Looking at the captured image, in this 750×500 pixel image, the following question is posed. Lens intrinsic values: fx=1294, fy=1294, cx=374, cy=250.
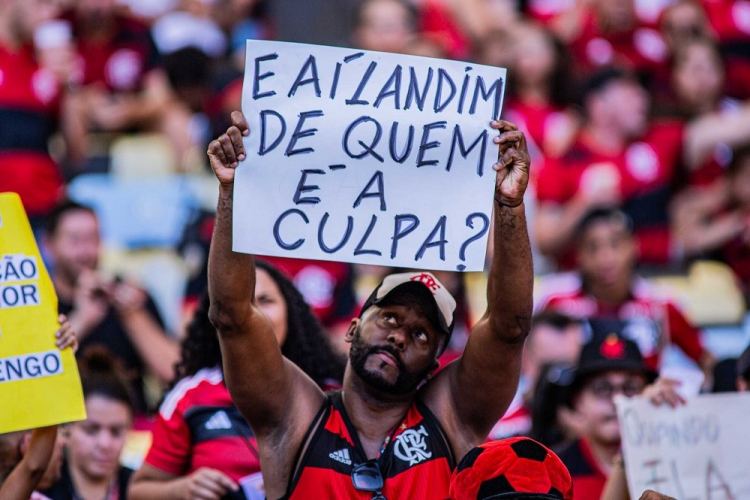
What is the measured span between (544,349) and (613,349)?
141cm

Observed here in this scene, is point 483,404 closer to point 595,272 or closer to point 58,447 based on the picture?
point 58,447

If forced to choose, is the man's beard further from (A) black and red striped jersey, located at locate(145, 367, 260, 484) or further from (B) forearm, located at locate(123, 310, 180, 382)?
(B) forearm, located at locate(123, 310, 180, 382)

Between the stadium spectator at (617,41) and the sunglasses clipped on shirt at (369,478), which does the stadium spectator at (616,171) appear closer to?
the stadium spectator at (617,41)

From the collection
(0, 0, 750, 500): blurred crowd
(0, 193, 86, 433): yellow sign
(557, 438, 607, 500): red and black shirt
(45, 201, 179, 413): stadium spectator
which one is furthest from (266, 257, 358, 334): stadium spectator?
(0, 193, 86, 433): yellow sign

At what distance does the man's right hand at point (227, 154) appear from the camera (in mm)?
3902

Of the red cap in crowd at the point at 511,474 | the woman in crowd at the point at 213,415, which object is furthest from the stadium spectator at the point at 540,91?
the red cap in crowd at the point at 511,474

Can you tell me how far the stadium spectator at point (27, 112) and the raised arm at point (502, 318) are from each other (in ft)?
15.0

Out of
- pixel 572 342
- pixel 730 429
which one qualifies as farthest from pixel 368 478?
pixel 572 342

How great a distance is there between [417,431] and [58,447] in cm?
141

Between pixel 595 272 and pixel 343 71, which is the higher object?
pixel 343 71

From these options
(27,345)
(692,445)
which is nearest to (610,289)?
(692,445)

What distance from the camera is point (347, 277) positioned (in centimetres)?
805

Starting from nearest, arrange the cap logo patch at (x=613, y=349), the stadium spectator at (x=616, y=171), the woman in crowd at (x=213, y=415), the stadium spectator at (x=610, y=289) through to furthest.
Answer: the woman in crowd at (x=213, y=415)
the cap logo patch at (x=613, y=349)
the stadium spectator at (x=610, y=289)
the stadium spectator at (x=616, y=171)

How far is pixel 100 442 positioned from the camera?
5.19 m
